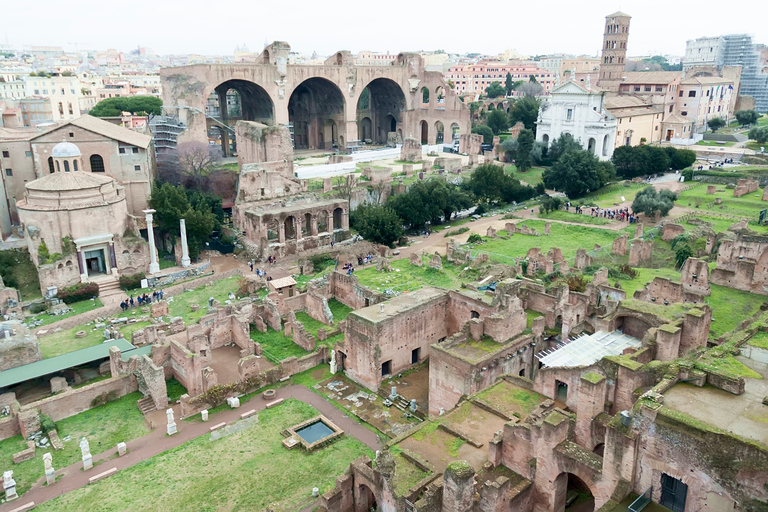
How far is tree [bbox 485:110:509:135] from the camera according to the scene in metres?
85.1

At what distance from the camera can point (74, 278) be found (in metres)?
34.7

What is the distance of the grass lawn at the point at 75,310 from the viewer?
103 ft

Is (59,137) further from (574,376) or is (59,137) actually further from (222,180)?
(574,376)

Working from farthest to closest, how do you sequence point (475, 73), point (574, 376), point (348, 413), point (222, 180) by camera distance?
point (475, 73) → point (222, 180) → point (348, 413) → point (574, 376)

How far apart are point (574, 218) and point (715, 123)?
48.6 meters

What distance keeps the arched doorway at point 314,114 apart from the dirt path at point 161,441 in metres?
50.9

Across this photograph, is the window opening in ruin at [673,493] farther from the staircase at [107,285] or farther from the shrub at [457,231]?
the shrub at [457,231]

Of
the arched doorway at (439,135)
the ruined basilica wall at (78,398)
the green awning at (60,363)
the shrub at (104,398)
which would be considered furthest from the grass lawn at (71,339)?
the arched doorway at (439,135)

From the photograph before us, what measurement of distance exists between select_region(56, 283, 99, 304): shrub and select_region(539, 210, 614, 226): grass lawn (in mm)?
35048

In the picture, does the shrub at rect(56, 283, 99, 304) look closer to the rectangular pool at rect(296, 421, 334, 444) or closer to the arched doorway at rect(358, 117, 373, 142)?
the rectangular pool at rect(296, 421, 334, 444)

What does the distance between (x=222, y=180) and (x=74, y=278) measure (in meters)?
18.5

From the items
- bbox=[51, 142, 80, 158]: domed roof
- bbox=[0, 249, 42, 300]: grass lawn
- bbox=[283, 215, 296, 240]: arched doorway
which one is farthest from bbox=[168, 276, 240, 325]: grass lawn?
bbox=[51, 142, 80, 158]: domed roof

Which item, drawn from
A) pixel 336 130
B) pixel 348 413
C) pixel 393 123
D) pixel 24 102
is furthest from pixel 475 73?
pixel 348 413

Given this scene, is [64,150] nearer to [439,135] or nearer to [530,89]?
[439,135]
